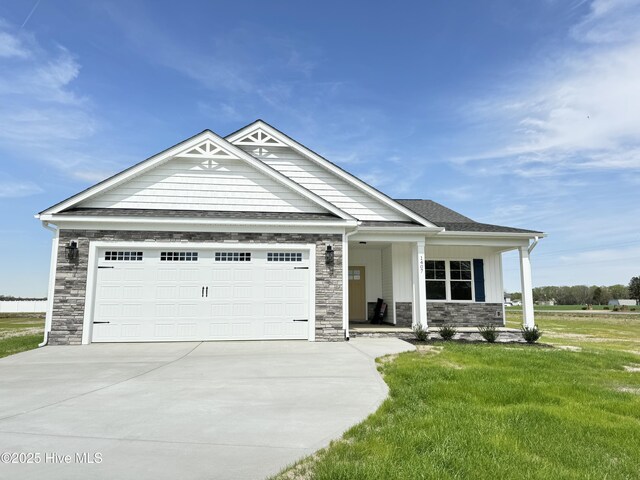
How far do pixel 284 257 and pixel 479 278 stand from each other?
830cm

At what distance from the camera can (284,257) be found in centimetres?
1129

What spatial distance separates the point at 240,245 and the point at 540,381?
791cm

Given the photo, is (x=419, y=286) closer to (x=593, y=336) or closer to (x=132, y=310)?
(x=132, y=310)

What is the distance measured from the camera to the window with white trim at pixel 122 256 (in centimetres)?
1071

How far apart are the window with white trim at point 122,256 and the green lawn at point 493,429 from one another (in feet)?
24.9

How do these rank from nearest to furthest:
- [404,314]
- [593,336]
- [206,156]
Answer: [206,156], [404,314], [593,336]

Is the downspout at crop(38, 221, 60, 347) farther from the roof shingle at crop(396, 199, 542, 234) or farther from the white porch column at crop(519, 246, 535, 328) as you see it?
the white porch column at crop(519, 246, 535, 328)

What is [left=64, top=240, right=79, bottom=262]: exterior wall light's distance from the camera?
10398mm

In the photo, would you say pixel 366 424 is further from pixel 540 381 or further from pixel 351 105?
pixel 351 105

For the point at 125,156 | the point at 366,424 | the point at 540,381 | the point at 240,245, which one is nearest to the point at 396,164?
the point at 240,245

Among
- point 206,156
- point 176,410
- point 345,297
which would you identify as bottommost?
point 176,410

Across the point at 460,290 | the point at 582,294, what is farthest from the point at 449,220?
the point at 582,294

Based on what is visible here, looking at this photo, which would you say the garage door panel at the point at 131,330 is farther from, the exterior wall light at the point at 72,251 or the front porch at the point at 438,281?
the front porch at the point at 438,281

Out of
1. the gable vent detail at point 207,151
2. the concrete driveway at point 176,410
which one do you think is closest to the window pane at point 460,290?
the concrete driveway at point 176,410
